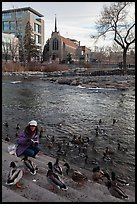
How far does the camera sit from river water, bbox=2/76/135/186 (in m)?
6.47

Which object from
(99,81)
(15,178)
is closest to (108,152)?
(15,178)

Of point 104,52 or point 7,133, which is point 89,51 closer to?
point 104,52

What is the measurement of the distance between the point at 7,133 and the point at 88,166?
3.44 m

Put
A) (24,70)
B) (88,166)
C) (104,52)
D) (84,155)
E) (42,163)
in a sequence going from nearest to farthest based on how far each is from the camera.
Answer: (42,163) < (88,166) < (84,155) < (24,70) < (104,52)

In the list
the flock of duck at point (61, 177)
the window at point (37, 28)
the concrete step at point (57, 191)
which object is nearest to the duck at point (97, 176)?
the flock of duck at point (61, 177)

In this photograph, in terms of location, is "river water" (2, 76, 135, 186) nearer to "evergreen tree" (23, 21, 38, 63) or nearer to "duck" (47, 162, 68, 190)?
"duck" (47, 162, 68, 190)

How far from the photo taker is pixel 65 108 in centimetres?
1297

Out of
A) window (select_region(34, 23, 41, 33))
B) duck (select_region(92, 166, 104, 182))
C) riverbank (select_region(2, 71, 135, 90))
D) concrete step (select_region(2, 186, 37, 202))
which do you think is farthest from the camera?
window (select_region(34, 23, 41, 33))

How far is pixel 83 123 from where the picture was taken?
32.6ft

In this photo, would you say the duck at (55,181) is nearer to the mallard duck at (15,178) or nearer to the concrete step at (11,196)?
the mallard duck at (15,178)

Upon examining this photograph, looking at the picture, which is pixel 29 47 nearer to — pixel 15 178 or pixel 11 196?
pixel 15 178

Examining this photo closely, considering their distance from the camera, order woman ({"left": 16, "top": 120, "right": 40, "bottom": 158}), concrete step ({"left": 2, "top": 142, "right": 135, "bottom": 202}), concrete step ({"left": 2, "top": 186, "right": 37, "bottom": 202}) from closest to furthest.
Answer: concrete step ({"left": 2, "top": 186, "right": 37, "bottom": 202}) < concrete step ({"left": 2, "top": 142, "right": 135, "bottom": 202}) < woman ({"left": 16, "top": 120, "right": 40, "bottom": 158})

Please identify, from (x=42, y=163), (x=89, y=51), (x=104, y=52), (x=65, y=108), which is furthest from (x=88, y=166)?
(x=89, y=51)

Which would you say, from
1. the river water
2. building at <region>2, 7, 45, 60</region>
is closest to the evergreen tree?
building at <region>2, 7, 45, 60</region>
